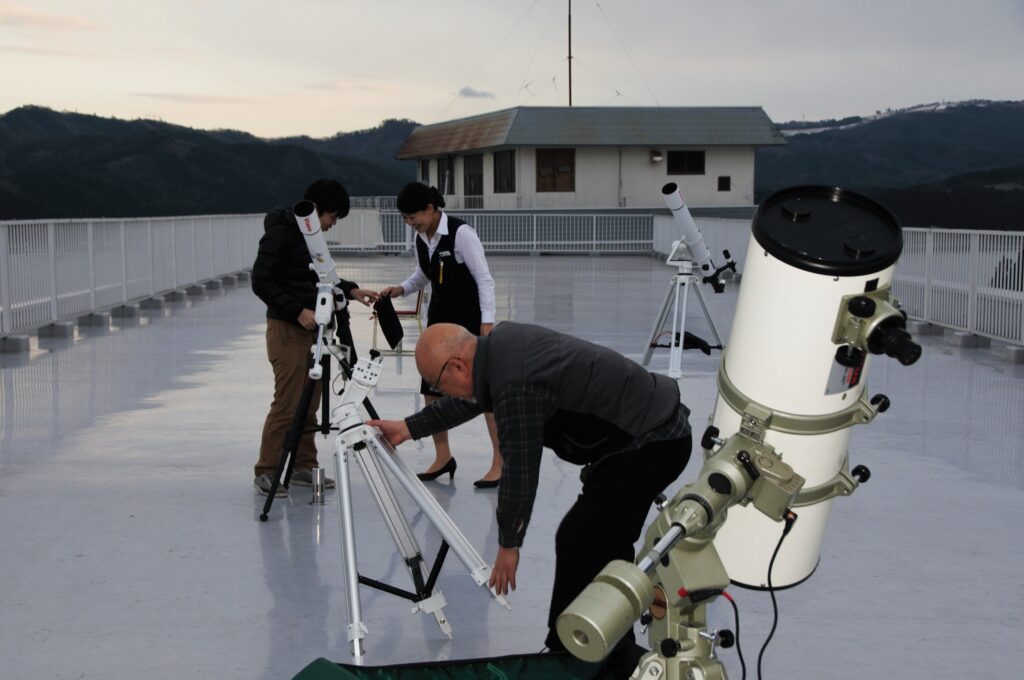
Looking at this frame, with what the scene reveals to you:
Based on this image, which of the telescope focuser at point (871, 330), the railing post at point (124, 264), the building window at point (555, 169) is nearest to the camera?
the telescope focuser at point (871, 330)

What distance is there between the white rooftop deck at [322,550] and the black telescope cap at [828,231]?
76.7 inches

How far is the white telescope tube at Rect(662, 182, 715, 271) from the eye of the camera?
10.2 meters

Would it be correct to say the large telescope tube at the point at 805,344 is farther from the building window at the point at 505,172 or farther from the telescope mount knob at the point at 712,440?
the building window at the point at 505,172

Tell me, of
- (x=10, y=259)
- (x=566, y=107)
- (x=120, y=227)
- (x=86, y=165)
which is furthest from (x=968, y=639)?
(x=86, y=165)

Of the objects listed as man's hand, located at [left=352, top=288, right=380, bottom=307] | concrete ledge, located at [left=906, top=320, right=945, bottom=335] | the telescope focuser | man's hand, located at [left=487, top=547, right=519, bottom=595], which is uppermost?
the telescope focuser

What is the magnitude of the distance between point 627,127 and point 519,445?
44834mm

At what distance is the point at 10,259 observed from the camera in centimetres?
1314

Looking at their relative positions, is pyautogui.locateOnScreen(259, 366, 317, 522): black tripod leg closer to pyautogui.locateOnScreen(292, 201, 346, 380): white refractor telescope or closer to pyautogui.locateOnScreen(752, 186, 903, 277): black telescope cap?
pyautogui.locateOnScreen(292, 201, 346, 380): white refractor telescope

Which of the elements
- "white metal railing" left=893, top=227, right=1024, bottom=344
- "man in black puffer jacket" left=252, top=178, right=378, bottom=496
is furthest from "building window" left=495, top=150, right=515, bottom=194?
"man in black puffer jacket" left=252, top=178, right=378, bottom=496

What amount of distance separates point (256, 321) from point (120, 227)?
2.90 meters

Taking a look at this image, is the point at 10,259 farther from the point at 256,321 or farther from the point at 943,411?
the point at 943,411

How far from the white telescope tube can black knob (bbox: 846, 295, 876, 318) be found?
7.43m

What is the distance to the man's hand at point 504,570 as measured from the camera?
3.68 meters

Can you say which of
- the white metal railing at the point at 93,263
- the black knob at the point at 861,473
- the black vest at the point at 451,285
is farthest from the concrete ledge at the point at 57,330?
the black knob at the point at 861,473
